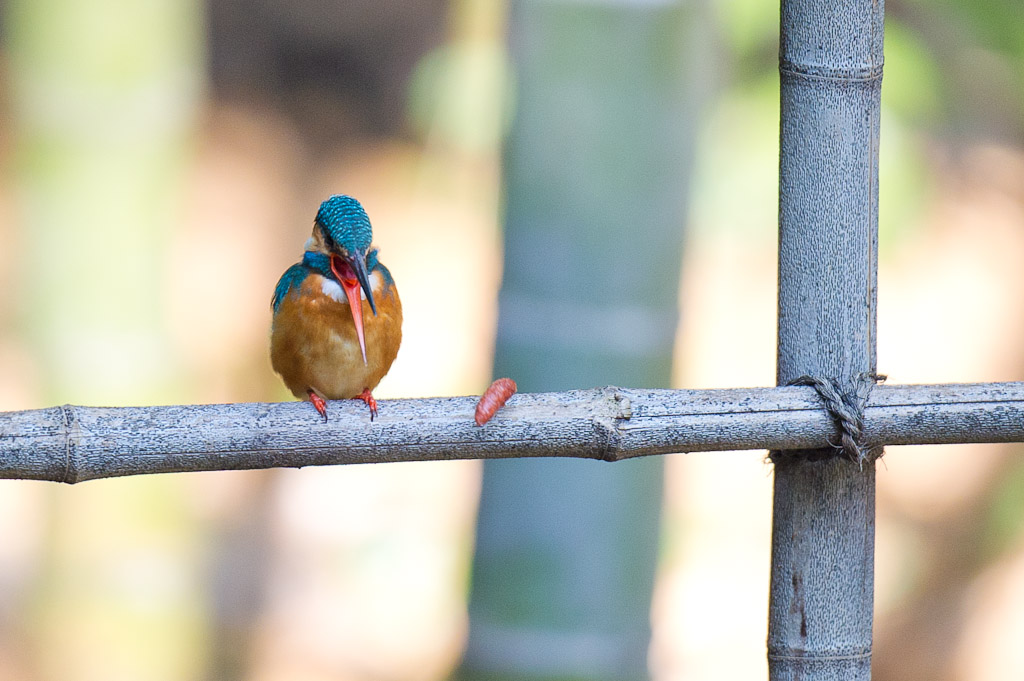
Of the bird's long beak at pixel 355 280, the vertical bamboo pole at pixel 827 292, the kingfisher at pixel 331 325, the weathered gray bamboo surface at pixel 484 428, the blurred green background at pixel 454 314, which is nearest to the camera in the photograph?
the weathered gray bamboo surface at pixel 484 428

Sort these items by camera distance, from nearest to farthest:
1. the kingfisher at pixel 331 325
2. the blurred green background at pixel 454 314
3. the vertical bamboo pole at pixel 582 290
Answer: the kingfisher at pixel 331 325 < the vertical bamboo pole at pixel 582 290 < the blurred green background at pixel 454 314

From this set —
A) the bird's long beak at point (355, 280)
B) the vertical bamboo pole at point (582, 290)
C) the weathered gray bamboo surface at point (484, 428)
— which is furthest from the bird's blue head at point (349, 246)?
the vertical bamboo pole at point (582, 290)

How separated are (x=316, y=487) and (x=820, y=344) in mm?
2957

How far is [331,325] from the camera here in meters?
1.50

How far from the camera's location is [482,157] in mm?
3777

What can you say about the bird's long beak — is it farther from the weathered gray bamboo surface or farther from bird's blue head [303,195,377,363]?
the weathered gray bamboo surface

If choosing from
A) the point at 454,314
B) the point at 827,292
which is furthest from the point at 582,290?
the point at 454,314

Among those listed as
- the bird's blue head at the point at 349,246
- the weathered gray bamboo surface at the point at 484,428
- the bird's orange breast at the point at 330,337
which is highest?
the bird's blue head at the point at 349,246

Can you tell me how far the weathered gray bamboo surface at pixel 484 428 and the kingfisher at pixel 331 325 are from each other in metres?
0.28

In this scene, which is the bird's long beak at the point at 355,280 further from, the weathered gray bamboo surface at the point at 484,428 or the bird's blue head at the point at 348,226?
the weathered gray bamboo surface at the point at 484,428

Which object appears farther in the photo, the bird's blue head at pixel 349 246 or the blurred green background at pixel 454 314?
the blurred green background at pixel 454 314

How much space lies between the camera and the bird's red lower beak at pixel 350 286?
4.68ft

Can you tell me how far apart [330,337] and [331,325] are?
2 centimetres

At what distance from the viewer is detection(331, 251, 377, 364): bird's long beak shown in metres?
1.37
